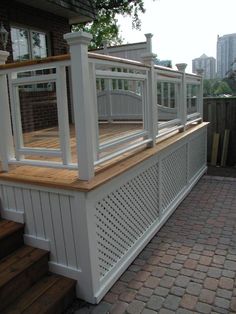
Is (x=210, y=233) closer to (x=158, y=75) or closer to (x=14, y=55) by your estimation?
(x=158, y=75)

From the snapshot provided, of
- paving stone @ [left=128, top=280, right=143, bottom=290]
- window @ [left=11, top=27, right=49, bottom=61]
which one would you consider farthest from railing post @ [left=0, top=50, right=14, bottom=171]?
window @ [left=11, top=27, right=49, bottom=61]

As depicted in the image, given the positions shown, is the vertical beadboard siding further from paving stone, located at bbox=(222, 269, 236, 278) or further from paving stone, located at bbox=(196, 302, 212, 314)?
paving stone, located at bbox=(222, 269, 236, 278)

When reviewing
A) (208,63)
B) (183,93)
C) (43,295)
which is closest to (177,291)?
(43,295)

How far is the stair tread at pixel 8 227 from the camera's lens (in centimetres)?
278

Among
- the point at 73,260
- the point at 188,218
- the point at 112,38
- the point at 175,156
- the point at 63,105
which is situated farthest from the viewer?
the point at 112,38

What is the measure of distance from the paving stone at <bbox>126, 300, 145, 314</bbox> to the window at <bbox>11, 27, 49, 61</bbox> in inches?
196

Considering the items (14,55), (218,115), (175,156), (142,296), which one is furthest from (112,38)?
(142,296)

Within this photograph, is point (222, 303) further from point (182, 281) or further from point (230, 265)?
point (230, 265)

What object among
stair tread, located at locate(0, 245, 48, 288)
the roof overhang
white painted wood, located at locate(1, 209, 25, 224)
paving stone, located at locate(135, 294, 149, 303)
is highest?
the roof overhang

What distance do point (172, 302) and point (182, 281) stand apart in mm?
330

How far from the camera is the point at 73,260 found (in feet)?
8.95

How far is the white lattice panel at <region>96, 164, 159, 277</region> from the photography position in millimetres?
2815

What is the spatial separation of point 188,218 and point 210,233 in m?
0.56

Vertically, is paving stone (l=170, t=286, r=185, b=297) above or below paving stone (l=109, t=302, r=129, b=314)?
above
